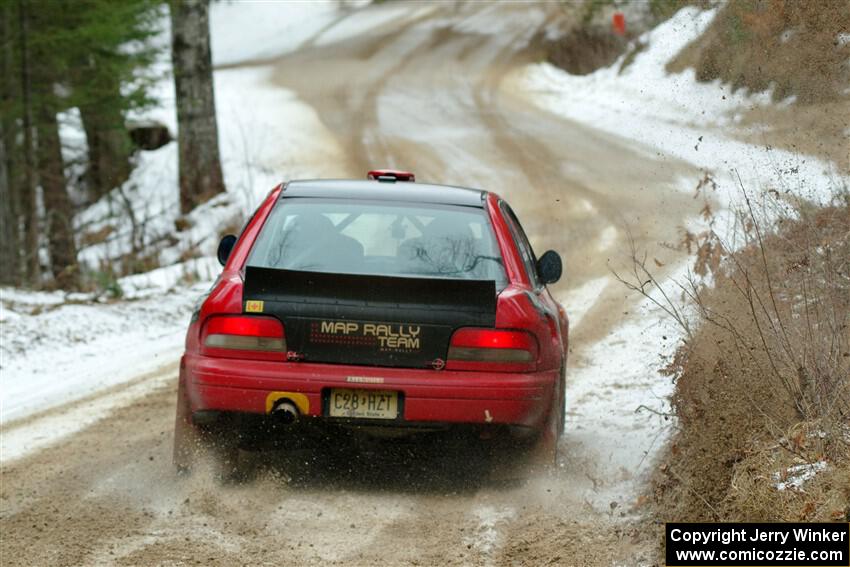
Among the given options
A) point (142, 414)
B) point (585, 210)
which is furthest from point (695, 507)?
point (585, 210)

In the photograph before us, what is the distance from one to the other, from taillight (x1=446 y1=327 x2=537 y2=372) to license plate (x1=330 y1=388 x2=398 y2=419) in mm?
326

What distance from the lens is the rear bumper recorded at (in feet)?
19.5

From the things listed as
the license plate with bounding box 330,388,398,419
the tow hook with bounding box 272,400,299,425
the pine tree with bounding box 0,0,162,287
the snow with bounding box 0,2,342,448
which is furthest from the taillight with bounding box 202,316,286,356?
the pine tree with bounding box 0,0,162,287

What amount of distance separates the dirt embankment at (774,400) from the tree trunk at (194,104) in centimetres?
1351

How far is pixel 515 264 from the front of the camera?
6.61 metres

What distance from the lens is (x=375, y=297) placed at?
5.99 m

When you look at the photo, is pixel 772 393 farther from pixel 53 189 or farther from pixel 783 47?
pixel 53 189

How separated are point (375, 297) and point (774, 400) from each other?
1863 mm

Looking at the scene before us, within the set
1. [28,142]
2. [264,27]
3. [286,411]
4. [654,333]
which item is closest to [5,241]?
[28,142]

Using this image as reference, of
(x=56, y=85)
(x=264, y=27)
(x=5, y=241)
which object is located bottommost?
(x=264, y=27)

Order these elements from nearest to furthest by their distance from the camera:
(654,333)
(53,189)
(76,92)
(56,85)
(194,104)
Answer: (654,333) → (76,92) → (56,85) → (194,104) → (53,189)

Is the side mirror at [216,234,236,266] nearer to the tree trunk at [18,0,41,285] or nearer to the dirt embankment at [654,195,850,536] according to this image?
the dirt embankment at [654,195,850,536]

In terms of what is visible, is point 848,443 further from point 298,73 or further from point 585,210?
point 298,73

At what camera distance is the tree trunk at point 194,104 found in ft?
61.6
